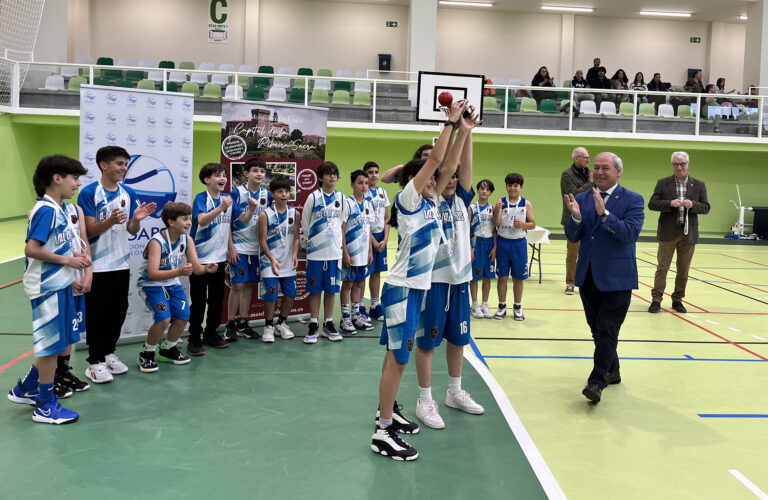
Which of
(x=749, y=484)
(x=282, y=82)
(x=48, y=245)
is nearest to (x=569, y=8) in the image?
(x=282, y=82)

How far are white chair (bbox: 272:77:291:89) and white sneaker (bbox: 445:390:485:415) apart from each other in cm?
1465

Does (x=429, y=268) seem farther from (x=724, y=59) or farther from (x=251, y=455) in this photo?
(x=724, y=59)

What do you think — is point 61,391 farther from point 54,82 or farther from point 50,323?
point 54,82

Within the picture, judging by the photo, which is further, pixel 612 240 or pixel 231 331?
pixel 231 331

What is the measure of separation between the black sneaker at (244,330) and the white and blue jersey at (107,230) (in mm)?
1677

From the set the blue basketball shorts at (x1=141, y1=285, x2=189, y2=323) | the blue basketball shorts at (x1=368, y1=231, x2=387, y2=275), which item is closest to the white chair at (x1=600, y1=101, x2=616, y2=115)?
the blue basketball shorts at (x1=368, y1=231, x2=387, y2=275)

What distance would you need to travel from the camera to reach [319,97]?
18000 mm

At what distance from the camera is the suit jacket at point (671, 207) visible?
8.20m

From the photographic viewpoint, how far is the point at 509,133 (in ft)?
57.6

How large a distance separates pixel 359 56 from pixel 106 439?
22119 mm

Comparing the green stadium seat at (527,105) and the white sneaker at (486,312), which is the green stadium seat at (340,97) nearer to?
the green stadium seat at (527,105)

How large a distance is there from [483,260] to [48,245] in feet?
16.9

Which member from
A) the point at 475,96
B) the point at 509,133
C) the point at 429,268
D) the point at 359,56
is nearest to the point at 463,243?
the point at 429,268

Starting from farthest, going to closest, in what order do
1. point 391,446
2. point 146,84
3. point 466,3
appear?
point 466,3
point 146,84
point 391,446
